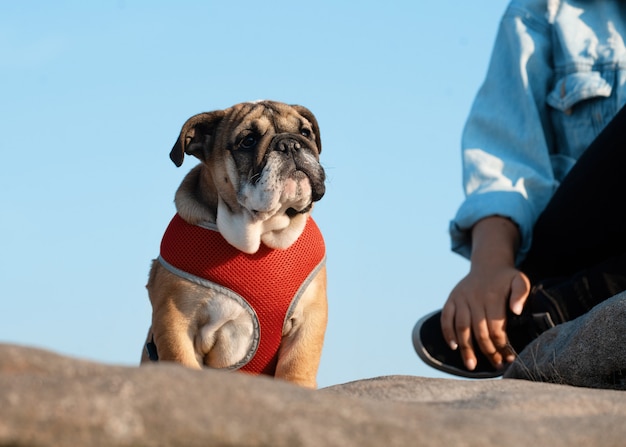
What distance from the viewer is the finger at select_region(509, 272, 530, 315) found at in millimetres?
4867

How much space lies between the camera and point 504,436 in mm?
1607

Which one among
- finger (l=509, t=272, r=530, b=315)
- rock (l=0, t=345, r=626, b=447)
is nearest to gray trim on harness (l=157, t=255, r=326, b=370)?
finger (l=509, t=272, r=530, b=315)

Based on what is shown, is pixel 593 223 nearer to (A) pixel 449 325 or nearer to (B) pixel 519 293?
(B) pixel 519 293

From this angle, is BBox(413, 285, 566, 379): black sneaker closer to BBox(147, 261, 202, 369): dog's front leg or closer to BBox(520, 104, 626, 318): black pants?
BBox(520, 104, 626, 318): black pants

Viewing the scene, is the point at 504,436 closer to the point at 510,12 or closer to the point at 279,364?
the point at 279,364

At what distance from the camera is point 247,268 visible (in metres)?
4.20

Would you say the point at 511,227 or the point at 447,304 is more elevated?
the point at 511,227

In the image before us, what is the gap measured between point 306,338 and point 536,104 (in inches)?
104

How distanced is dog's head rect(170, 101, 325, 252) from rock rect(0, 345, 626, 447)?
7.70 feet

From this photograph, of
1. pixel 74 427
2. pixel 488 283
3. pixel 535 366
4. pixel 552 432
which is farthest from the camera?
pixel 488 283

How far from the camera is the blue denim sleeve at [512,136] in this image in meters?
5.55

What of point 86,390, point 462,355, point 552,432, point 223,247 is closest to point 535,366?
point 462,355

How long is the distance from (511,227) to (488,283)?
532mm

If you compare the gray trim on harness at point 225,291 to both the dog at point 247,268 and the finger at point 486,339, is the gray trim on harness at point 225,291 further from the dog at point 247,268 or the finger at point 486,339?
the finger at point 486,339
